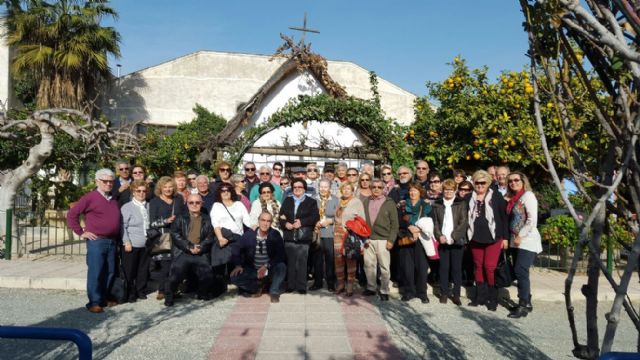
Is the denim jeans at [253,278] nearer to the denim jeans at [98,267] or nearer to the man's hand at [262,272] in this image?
the man's hand at [262,272]

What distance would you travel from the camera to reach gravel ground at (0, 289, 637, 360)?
4801 mm

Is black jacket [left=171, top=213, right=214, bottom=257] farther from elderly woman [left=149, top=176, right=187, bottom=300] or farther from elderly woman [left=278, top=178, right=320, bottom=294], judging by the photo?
elderly woman [left=278, top=178, right=320, bottom=294]

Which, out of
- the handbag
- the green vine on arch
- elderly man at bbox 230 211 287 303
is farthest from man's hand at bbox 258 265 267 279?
the green vine on arch

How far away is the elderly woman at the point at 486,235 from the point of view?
21.4ft

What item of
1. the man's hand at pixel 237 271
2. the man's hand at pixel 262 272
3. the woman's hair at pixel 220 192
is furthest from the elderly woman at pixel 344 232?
the woman's hair at pixel 220 192

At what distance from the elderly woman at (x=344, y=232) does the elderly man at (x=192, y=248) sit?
1.81m

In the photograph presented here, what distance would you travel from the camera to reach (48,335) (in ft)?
8.05

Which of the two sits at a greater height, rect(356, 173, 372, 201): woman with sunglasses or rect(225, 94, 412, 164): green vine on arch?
rect(225, 94, 412, 164): green vine on arch

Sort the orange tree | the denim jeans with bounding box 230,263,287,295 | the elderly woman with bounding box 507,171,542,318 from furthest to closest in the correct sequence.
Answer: the orange tree < the denim jeans with bounding box 230,263,287,295 < the elderly woman with bounding box 507,171,542,318

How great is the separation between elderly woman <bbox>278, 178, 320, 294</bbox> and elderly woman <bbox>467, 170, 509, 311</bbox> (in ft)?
7.46

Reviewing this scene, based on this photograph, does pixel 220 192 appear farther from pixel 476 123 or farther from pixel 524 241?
pixel 476 123

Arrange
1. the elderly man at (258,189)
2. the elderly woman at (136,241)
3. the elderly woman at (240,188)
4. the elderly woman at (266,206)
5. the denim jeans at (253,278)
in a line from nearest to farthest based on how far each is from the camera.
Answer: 1. the elderly woman at (136,241)
2. the denim jeans at (253,278)
3. the elderly woman at (266,206)
4. the elderly woman at (240,188)
5. the elderly man at (258,189)

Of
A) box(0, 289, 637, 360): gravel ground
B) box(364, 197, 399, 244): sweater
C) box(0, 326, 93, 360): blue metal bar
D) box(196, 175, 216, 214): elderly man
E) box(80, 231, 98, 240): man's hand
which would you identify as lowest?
box(0, 289, 637, 360): gravel ground

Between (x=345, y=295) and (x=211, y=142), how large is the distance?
489 cm
